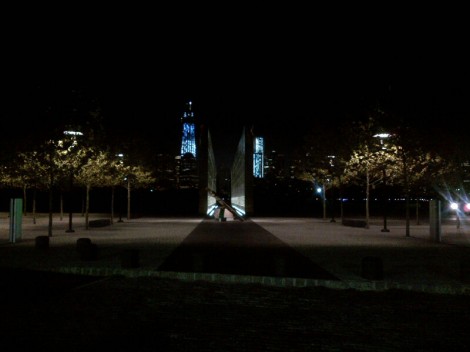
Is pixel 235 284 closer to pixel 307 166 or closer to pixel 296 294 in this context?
pixel 296 294

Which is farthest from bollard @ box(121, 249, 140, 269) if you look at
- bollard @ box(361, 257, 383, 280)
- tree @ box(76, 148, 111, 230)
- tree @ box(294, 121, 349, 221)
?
tree @ box(294, 121, 349, 221)

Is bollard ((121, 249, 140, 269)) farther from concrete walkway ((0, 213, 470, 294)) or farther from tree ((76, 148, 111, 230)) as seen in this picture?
tree ((76, 148, 111, 230))

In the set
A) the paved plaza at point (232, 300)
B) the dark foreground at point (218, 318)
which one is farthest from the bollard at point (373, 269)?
the dark foreground at point (218, 318)

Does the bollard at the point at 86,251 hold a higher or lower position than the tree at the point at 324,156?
lower

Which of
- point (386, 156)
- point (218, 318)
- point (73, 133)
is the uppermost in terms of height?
point (73, 133)

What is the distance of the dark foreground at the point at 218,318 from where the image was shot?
7.74m

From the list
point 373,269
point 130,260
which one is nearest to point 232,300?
point 373,269

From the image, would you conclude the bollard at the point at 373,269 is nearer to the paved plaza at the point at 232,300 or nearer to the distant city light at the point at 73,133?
the paved plaza at the point at 232,300

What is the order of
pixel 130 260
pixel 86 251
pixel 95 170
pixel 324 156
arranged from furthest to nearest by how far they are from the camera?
1. pixel 324 156
2. pixel 95 170
3. pixel 86 251
4. pixel 130 260

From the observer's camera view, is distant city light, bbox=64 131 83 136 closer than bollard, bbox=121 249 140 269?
No

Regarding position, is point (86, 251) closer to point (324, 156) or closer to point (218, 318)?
point (218, 318)

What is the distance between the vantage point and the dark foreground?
25.4 ft

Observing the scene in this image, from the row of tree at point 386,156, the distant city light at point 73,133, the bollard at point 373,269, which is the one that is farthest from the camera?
the row of tree at point 386,156

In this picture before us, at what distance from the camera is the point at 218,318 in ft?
31.3
